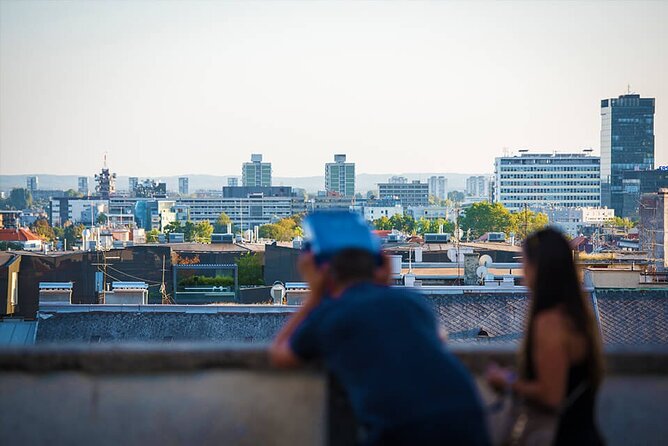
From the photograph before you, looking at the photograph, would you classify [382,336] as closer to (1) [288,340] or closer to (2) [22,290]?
(1) [288,340]

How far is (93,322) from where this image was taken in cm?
3003

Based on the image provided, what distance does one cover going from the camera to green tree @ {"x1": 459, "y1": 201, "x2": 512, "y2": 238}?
533 ft

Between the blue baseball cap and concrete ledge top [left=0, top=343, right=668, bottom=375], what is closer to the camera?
the blue baseball cap

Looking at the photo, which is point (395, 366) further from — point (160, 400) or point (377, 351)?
point (160, 400)

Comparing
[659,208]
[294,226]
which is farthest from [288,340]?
[294,226]

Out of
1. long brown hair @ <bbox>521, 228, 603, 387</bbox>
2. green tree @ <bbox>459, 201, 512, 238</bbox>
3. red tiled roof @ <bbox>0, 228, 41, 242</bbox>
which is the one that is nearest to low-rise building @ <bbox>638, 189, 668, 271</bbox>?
long brown hair @ <bbox>521, 228, 603, 387</bbox>

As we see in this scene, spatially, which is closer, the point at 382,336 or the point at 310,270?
the point at 382,336

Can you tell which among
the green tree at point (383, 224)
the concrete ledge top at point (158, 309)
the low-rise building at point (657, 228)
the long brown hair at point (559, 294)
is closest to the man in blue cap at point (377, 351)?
the long brown hair at point (559, 294)

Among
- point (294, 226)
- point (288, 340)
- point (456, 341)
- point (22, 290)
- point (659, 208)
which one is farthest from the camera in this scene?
point (294, 226)

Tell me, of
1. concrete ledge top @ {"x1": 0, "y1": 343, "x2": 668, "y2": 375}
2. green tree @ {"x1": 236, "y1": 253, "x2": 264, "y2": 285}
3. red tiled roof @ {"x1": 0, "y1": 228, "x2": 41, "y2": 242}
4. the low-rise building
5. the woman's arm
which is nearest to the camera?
the woman's arm

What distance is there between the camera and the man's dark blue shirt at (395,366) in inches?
175

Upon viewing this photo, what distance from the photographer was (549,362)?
4.82 m

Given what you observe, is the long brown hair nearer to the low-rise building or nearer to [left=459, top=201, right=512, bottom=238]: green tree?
the low-rise building

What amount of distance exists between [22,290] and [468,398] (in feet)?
129
